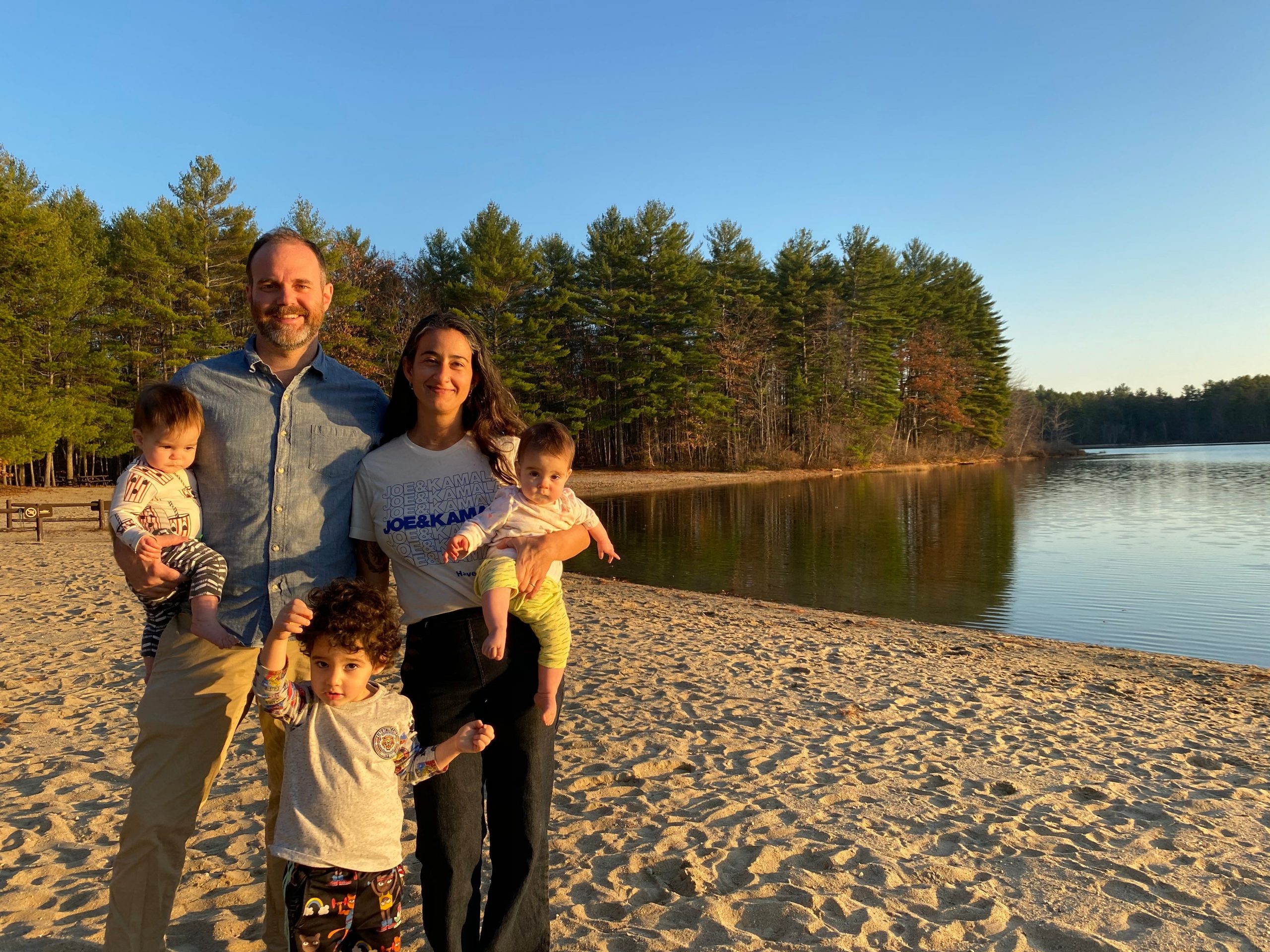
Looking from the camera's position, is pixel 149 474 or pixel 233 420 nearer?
pixel 149 474

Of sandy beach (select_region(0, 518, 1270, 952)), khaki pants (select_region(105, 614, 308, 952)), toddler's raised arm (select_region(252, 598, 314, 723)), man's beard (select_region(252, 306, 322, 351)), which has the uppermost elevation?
man's beard (select_region(252, 306, 322, 351))

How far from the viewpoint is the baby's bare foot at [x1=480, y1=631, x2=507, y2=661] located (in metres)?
A: 2.06

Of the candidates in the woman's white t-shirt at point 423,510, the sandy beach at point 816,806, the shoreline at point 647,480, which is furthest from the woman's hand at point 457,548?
the shoreline at point 647,480

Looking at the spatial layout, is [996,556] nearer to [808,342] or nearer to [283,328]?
[283,328]

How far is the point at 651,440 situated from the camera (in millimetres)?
42875

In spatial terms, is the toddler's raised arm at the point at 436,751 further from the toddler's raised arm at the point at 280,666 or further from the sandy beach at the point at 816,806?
the sandy beach at the point at 816,806

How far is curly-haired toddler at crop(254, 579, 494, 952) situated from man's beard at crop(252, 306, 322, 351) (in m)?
0.77

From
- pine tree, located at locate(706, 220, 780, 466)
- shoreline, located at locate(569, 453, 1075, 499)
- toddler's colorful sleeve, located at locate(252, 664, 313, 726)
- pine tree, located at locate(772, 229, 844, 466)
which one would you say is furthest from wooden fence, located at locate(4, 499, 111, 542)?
pine tree, located at locate(772, 229, 844, 466)

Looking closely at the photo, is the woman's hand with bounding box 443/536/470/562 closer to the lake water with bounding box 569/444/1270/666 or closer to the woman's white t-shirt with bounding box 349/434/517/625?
the woman's white t-shirt with bounding box 349/434/517/625

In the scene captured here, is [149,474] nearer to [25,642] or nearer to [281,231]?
[281,231]

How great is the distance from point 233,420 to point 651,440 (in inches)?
1601

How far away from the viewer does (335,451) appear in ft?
7.73

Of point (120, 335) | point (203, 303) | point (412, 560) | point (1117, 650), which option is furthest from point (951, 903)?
point (120, 335)

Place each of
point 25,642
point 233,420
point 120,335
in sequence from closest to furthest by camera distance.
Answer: point 233,420 → point 25,642 → point 120,335
